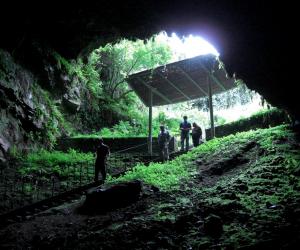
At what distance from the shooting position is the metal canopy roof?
17.5m

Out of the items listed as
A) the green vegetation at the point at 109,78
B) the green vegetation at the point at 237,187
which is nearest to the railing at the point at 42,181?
the green vegetation at the point at 237,187

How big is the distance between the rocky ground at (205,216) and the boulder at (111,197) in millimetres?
303

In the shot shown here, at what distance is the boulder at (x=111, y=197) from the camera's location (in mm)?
10797

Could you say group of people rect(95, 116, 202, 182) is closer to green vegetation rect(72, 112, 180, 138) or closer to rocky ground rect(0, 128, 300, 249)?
rocky ground rect(0, 128, 300, 249)

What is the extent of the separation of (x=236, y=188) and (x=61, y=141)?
14187mm

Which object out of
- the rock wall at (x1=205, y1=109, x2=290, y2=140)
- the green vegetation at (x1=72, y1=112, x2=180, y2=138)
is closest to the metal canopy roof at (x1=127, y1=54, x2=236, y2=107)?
the rock wall at (x1=205, y1=109, x2=290, y2=140)

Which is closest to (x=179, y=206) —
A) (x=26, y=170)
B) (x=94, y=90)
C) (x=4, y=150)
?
(x=26, y=170)

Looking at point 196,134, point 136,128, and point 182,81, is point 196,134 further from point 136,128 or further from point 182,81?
point 136,128

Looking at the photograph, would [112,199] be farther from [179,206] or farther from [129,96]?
[129,96]

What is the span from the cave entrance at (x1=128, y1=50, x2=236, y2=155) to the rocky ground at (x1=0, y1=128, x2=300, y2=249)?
19.2ft

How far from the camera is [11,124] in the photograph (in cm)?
1728

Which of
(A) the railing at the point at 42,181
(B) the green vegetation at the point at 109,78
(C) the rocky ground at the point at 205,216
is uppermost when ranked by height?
(B) the green vegetation at the point at 109,78

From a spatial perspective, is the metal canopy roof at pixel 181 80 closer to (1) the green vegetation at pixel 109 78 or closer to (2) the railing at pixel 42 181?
(2) the railing at pixel 42 181

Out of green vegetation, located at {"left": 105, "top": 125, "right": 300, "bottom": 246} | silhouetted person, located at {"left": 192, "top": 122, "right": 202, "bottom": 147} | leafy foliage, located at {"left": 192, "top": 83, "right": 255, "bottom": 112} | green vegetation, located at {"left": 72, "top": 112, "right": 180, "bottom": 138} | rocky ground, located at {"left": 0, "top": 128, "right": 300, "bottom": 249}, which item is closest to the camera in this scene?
rocky ground, located at {"left": 0, "top": 128, "right": 300, "bottom": 249}
